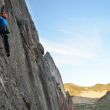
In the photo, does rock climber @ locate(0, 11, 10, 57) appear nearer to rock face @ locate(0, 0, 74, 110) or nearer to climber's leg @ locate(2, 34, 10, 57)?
climber's leg @ locate(2, 34, 10, 57)

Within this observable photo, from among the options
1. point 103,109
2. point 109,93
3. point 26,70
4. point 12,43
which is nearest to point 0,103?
point 12,43

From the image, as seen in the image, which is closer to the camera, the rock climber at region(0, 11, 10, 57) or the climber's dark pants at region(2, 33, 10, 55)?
the rock climber at region(0, 11, 10, 57)

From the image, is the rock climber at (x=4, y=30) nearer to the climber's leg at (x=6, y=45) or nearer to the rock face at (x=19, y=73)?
the climber's leg at (x=6, y=45)

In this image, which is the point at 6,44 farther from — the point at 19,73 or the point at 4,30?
the point at 19,73

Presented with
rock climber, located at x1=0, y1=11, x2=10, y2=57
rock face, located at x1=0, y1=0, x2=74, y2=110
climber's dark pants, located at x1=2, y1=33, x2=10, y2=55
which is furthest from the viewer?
climber's dark pants, located at x1=2, y1=33, x2=10, y2=55

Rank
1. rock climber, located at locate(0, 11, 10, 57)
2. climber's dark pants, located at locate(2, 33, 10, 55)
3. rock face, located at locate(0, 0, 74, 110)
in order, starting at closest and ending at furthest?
rock face, located at locate(0, 0, 74, 110), rock climber, located at locate(0, 11, 10, 57), climber's dark pants, located at locate(2, 33, 10, 55)

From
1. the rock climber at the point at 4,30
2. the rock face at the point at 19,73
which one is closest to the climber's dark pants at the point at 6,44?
the rock climber at the point at 4,30

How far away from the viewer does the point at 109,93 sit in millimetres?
164000

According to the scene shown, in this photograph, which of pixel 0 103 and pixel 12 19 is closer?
pixel 0 103

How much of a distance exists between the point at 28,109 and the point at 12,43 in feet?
16.0

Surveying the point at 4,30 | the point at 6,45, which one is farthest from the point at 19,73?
the point at 4,30

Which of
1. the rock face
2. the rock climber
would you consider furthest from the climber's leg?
the rock face

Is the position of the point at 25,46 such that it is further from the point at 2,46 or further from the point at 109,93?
the point at 109,93

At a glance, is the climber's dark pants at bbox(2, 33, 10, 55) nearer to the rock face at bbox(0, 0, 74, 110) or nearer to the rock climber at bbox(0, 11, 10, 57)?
the rock climber at bbox(0, 11, 10, 57)
